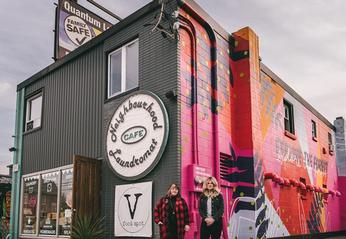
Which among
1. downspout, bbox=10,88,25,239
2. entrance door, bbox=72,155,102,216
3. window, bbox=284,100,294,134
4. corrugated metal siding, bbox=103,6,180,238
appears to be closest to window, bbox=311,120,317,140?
window, bbox=284,100,294,134

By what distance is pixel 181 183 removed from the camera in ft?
30.2

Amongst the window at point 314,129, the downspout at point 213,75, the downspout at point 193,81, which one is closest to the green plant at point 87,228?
the downspout at point 193,81

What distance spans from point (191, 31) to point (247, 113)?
275 centimetres

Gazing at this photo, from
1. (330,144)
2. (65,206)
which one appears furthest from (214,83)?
(330,144)

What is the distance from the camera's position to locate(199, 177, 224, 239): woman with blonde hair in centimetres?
848

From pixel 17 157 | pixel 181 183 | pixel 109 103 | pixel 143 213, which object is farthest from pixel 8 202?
pixel 181 183

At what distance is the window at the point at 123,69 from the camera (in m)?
11.2

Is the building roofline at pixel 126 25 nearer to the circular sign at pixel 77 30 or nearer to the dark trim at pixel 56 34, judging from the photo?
the dark trim at pixel 56 34

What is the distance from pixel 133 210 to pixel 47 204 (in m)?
3.83

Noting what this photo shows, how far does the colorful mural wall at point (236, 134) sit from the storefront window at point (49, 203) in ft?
15.7

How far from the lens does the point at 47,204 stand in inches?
496

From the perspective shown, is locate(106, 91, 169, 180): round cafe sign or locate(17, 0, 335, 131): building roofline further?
locate(17, 0, 335, 131): building roofline

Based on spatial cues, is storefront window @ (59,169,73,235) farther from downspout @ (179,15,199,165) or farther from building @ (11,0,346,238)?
downspout @ (179,15,199,165)

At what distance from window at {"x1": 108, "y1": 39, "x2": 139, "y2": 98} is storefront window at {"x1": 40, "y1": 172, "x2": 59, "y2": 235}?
3274mm
